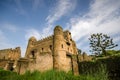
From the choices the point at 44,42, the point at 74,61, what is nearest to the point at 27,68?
the point at 74,61

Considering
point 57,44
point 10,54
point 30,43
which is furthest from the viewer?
point 10,54

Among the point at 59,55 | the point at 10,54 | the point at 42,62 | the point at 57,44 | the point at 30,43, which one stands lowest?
the point at 42,62

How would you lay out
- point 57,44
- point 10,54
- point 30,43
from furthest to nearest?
point 10,54 < point 30,43 < point 57,44

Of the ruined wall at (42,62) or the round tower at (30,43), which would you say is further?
the round tower at (30,43)

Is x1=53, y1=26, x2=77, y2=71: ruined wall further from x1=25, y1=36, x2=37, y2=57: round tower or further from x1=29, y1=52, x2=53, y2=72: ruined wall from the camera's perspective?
x1=25, y1=36, x2=37, y2=57: round tower

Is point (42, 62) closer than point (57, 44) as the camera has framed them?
Yes

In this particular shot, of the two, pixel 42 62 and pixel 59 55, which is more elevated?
pixel 59 55

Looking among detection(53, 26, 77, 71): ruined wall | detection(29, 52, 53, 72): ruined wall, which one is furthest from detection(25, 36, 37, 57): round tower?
detection(53, 26, 77, 71): ruined wall

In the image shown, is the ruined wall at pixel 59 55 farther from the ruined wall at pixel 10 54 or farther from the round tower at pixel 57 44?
the ruined wall at pixel 10 54

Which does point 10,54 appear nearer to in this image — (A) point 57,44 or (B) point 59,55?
(A) point 57,44

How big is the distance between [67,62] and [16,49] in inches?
969

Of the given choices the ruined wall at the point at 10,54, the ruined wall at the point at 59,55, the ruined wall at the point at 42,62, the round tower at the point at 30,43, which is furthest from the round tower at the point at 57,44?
the ruined wall at the point at 10,54

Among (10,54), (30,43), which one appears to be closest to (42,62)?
(30,43)

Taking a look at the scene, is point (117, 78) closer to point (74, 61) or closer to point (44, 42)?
point (74, 61)
